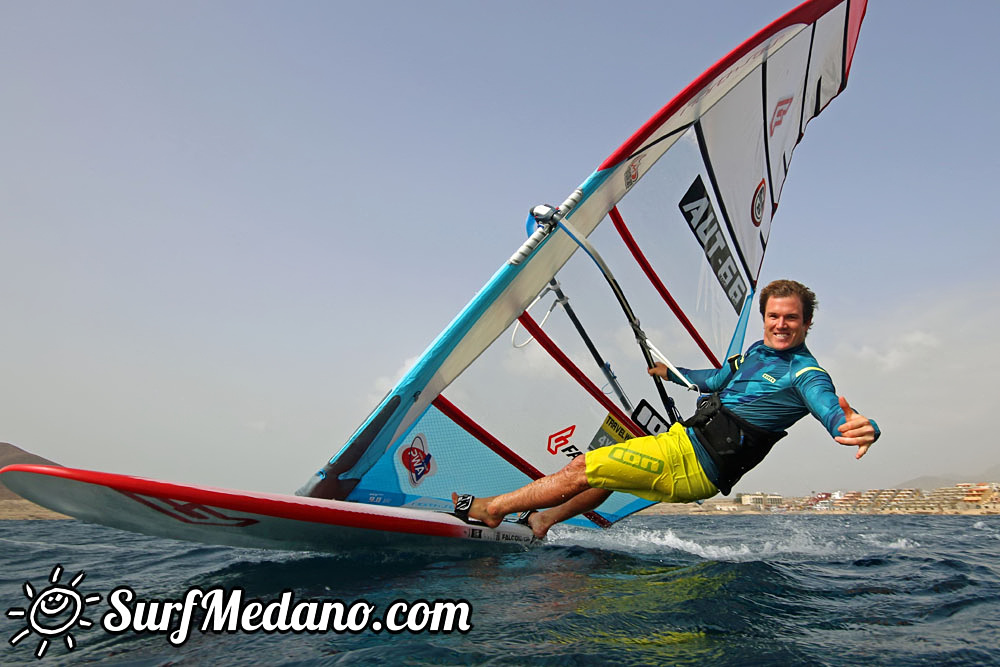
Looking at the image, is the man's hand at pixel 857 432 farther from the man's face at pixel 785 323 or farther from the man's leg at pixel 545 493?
the man's leg at pixel 545 493

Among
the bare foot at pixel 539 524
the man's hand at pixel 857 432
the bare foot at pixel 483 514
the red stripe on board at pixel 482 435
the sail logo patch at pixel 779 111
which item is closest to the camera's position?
the man's hand at pixel 857 432

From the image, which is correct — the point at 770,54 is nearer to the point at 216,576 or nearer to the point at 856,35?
the point at 856,35

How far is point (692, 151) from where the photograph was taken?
4406 mm

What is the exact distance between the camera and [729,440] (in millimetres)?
3236

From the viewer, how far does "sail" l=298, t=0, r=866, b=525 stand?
152 inches

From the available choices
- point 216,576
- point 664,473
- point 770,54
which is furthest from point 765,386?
point 216,576

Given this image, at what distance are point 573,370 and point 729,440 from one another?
4.51ft

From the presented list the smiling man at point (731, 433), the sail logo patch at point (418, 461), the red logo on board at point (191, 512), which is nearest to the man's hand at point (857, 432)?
the smiling man at point (731, 433)

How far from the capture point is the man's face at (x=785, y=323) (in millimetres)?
3281

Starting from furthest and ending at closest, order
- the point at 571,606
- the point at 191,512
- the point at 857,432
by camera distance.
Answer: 1. the point at 191,512
2. the point at 571,606
3. the point at 857,432

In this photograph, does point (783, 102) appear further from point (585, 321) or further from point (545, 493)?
point (545, 493)

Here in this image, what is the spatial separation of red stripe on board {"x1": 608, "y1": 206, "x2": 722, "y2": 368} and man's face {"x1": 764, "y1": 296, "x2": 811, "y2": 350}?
4.08ft

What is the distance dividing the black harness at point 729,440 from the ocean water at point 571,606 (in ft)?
1.95

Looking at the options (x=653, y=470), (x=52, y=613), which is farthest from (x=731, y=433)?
(x=52, y=613)
